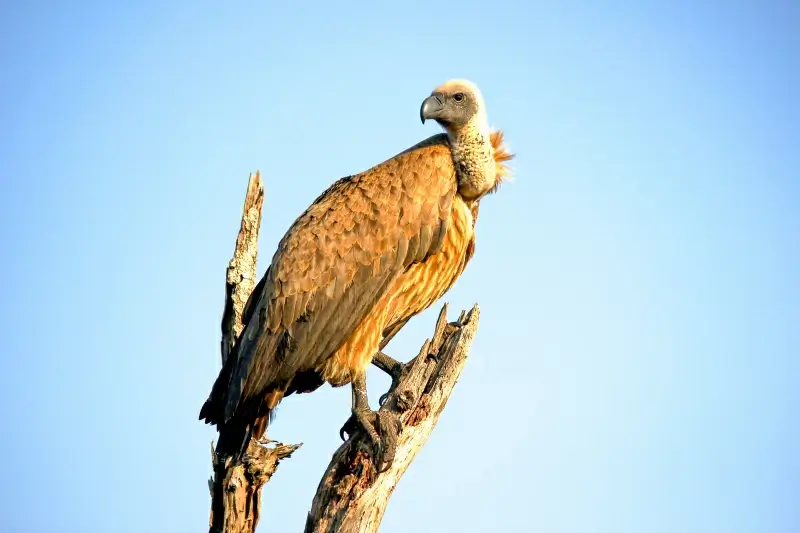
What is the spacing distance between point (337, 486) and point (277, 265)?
2097mm

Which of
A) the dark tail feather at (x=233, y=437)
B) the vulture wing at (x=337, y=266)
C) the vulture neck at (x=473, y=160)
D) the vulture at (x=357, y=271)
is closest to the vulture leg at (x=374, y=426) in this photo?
the vulture at (x=357, y=271)

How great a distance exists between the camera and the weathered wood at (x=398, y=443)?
648 cm

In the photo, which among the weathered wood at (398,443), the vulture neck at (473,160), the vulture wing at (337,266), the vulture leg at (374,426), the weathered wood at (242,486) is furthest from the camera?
the vulture neck at (473,160)

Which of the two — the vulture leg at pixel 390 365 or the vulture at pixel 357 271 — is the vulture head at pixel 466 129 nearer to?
the vulture at pixel 357 271

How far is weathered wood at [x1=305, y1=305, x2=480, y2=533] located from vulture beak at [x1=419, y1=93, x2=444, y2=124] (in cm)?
174

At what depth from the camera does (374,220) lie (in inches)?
307

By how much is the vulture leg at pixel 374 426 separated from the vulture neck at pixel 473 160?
191 centimetres

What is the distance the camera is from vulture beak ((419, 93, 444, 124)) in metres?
7.98

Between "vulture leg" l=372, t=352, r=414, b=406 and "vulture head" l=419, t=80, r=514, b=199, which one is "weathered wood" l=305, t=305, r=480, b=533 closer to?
"vulture leg" l=372, t=352, r=414, b=406

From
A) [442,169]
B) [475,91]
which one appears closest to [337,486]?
[442,169]

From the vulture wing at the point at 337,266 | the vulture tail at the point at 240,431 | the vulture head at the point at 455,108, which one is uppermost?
the vulture head at the point at 455,108

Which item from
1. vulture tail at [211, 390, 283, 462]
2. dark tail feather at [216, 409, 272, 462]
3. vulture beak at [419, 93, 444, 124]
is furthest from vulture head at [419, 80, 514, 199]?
dark tail feather at [216, 409, 272, 462]

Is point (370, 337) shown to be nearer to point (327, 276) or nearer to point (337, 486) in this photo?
point (327, 276)

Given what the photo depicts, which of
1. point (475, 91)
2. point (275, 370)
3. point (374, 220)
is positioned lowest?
point (275, 370)
